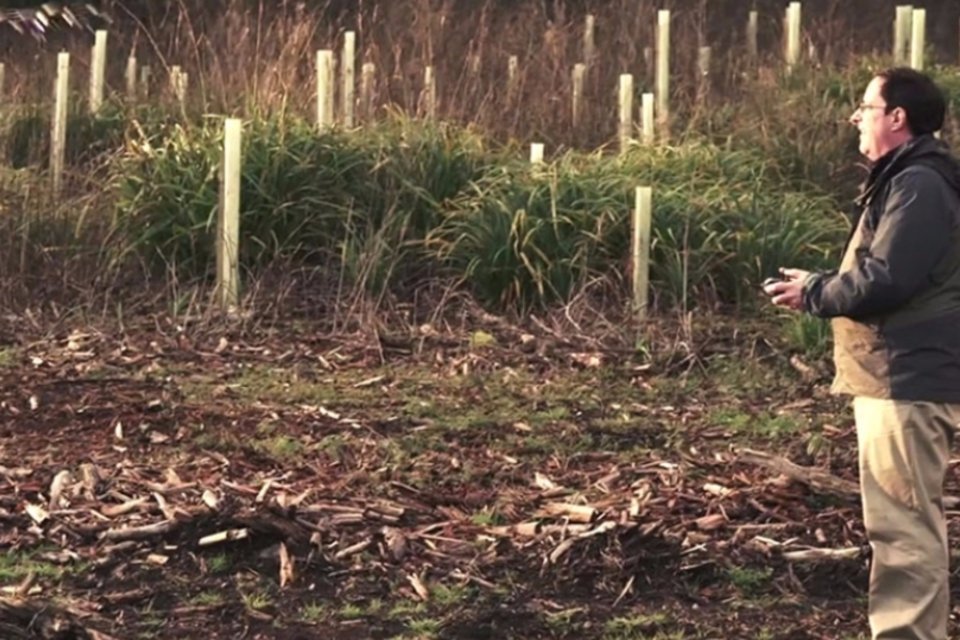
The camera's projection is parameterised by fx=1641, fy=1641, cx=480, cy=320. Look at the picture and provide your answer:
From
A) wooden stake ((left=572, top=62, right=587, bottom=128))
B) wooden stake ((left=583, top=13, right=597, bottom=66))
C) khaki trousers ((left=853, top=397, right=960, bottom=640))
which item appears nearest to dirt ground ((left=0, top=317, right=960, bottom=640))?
khaki trousers ((left=853, top=397, right=960, bottom=640))

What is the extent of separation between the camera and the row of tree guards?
8.95 meters

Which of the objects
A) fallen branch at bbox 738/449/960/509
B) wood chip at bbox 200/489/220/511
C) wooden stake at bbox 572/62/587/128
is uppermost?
wooden stake at bbox 572/62/587/128

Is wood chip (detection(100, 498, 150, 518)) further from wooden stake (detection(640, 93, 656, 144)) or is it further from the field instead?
wooden stake (detection(640, 93, 656, 144))

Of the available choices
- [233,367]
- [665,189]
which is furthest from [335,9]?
[233,367]

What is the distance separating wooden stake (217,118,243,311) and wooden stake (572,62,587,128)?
3.88 meters

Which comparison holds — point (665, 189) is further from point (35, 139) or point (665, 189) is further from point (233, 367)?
point (35, 139)

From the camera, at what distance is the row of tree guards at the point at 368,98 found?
8.95 meters

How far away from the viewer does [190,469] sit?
6039mm

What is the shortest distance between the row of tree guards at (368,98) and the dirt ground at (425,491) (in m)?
0.77

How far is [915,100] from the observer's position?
13.6 ft

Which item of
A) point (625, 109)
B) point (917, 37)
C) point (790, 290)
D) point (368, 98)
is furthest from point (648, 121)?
point (790, 290)

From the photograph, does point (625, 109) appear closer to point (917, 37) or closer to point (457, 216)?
point (457, 216)

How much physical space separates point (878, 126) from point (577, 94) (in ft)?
27.6

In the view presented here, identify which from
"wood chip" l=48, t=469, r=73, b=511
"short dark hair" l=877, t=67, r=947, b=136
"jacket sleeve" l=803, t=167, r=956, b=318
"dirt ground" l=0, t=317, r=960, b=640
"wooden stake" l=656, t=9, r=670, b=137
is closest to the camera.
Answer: "jacket sleeve" l=803, t=167, r=956, b=318
